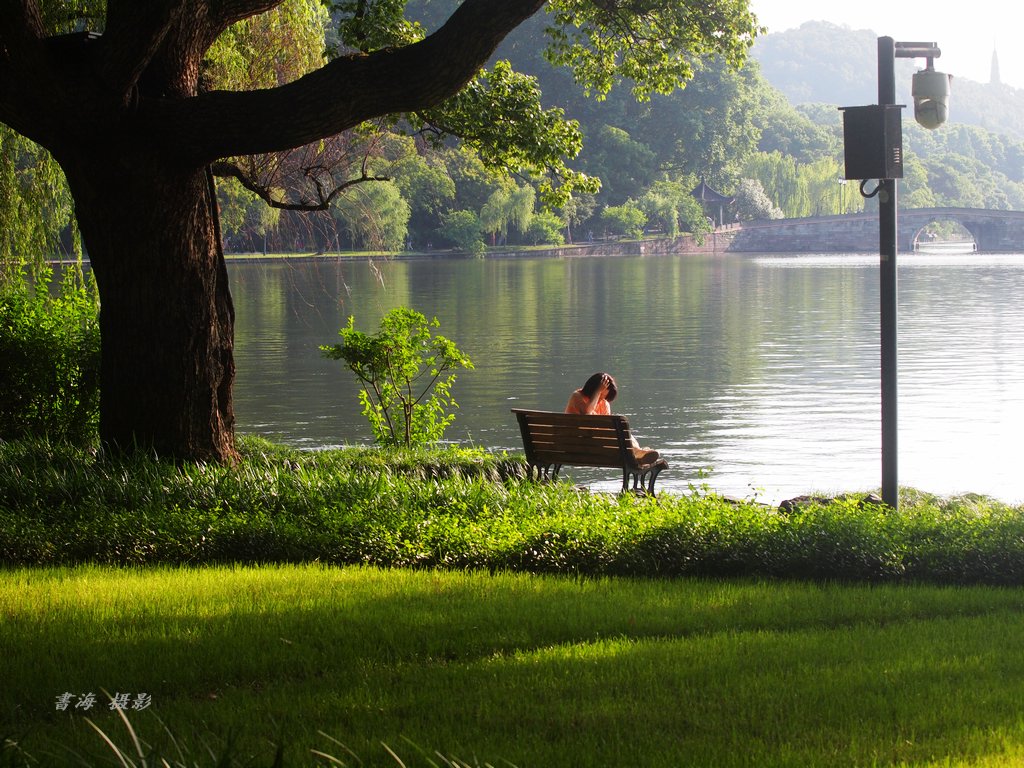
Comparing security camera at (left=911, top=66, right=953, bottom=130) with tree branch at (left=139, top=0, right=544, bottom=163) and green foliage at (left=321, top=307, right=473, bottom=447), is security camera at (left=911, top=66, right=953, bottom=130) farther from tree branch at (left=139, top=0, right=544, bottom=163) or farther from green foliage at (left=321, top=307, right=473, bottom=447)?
green foliage at (left=321, top=307, right=473, bottom=447)

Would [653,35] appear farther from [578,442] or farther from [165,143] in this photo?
[165,143]

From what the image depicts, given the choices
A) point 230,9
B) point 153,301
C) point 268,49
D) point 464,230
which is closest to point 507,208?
point 464,230

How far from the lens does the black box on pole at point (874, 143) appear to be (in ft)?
27.5

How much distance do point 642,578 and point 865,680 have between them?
228 centimetres

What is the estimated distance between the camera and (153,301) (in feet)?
29.8

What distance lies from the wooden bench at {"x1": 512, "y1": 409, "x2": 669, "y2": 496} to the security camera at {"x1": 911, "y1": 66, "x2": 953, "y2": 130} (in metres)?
3.18

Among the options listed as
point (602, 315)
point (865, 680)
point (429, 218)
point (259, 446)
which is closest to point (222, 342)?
point (259, 446)

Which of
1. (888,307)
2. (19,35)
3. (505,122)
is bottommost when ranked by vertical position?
(888,307)

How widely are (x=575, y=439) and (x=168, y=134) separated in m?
3.79

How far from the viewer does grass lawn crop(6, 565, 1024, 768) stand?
3801 mm

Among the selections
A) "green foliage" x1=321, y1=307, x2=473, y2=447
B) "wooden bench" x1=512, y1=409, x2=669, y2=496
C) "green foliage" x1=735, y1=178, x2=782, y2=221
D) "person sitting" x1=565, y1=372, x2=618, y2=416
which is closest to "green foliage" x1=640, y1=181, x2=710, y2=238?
"green foliage" x1=735, y1=178, x2=782, y2=221

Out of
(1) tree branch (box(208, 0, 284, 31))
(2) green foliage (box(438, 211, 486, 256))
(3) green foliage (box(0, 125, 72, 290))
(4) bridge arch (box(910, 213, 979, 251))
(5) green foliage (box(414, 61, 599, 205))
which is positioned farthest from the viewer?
(4) bridge arch (box(910, 213, 979, 251))

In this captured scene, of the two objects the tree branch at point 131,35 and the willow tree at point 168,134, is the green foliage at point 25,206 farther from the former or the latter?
the tree branch at point 131,35

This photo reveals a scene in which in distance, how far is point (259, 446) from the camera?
1221 cm
